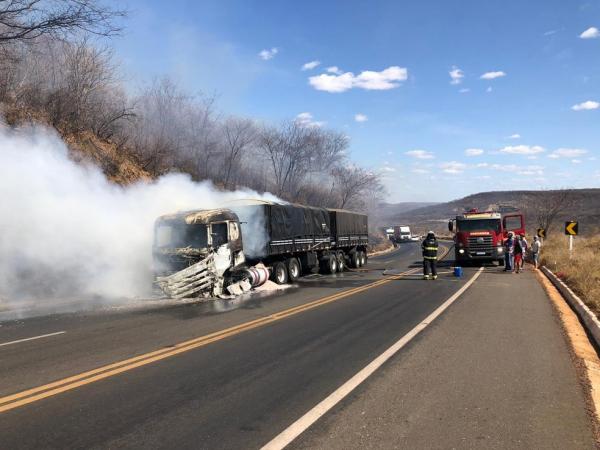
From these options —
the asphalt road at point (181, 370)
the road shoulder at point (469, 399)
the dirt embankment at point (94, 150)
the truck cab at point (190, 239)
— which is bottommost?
the road shoulder at point (469, 399)

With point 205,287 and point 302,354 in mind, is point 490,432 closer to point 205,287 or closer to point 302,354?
point 302,354

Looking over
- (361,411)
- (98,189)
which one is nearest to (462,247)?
(98,189)

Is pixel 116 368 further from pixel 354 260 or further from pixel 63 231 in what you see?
pixel 354 260

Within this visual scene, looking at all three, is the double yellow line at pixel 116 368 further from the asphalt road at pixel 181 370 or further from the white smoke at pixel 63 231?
the white smoke at pixel 63 231

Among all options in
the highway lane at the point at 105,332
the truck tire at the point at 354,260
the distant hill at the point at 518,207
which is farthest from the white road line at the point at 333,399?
the distant hill at the point at 518,207

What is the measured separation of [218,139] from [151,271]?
25564 mm

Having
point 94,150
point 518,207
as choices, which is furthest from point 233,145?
point 518,207

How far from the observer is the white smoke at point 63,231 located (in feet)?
41.4

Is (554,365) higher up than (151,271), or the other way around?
(151,271)

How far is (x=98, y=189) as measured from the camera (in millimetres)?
14133

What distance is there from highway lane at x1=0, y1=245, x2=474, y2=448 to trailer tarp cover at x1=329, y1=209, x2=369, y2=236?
499 inches

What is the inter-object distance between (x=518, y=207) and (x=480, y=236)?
78692mm

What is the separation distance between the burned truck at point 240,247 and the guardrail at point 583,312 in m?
8.26

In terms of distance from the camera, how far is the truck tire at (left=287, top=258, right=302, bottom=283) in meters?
17.5
